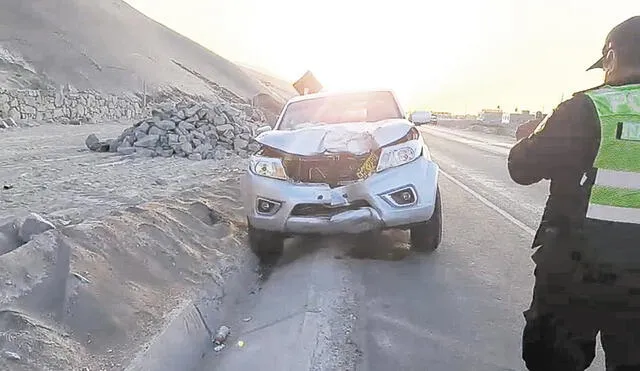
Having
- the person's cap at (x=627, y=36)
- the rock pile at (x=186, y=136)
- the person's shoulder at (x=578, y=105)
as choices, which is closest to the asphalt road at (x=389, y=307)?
the person's shoulder at (x=578, y=105)

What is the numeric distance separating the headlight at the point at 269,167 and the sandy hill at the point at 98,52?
2793cm

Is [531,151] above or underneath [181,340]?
above

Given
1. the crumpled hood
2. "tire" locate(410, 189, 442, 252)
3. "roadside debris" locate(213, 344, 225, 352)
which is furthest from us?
"tire" locate(410, 189, 442, 252)

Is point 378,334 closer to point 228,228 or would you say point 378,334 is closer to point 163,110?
point 228,228

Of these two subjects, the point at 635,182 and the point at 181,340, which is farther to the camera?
the point at 181,340

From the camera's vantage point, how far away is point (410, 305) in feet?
16.3

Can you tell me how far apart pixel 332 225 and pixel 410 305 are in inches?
50.2

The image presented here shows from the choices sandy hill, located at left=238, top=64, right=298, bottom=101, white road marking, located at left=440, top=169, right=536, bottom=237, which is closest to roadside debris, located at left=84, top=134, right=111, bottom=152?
white road marking, located at left=440, top=169, right=536, bottom=237

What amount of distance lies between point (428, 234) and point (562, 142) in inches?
171

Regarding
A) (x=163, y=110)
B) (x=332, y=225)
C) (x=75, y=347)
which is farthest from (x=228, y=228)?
(x=163, y=110)

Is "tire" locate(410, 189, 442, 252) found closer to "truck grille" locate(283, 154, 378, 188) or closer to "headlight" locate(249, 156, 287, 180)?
"truck grille" locate(283, 154, 378, 188)

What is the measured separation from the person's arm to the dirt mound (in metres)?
2.62

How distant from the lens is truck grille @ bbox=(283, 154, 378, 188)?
19.6 feet

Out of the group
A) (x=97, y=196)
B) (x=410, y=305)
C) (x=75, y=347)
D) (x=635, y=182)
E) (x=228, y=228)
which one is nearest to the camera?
(x=635, y=182)
